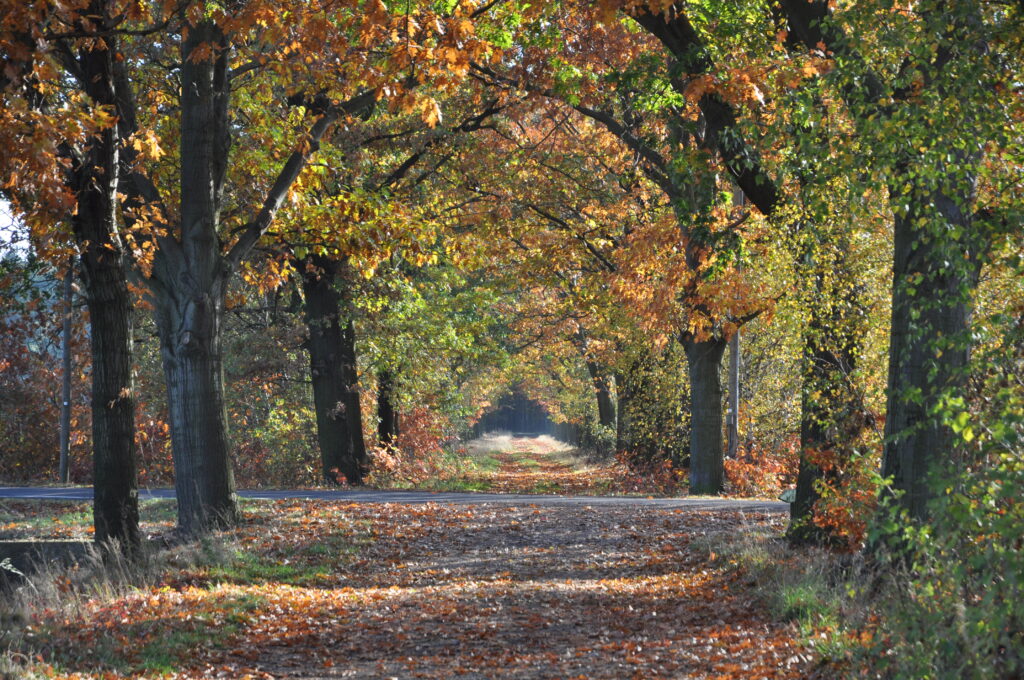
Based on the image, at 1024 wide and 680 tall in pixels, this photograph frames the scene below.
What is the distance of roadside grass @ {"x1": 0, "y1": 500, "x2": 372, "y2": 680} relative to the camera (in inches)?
299

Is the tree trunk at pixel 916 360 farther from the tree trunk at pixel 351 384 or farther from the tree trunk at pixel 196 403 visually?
the tree trunk at pixel 351 384

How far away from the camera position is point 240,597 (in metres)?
9.99

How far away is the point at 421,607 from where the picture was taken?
10.5 meters

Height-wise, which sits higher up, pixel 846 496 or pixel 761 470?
pixel 846 496

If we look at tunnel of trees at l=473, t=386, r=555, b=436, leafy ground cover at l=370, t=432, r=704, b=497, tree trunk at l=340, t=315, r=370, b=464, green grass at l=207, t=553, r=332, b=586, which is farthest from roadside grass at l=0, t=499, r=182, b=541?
tunnel of trees at l=473, t=386, r=555, b=436

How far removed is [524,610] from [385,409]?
2065 cm

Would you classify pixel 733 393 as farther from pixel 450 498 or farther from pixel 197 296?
pixel 197 296

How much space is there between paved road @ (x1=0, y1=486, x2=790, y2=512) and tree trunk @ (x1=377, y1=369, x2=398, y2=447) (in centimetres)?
815

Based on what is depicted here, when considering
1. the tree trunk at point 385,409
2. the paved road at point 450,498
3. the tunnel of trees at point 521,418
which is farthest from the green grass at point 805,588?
the tunnel of trees at point 521,418

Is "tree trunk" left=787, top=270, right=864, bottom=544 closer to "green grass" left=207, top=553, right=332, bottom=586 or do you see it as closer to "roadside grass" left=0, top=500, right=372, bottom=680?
"green grass" left=207, top=553, right=332, bottom=586

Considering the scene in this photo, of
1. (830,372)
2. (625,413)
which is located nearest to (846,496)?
(830,372)

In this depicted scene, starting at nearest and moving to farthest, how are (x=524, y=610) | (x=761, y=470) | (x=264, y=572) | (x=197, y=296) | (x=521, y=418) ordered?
(x=524, y=610), (x=264, y=572), (x=197, y=296), (x=761, y=470), (x=521, y=418)

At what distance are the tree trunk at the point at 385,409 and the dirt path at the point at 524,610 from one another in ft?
42.9

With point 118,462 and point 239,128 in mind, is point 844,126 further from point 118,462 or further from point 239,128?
point 239,128
